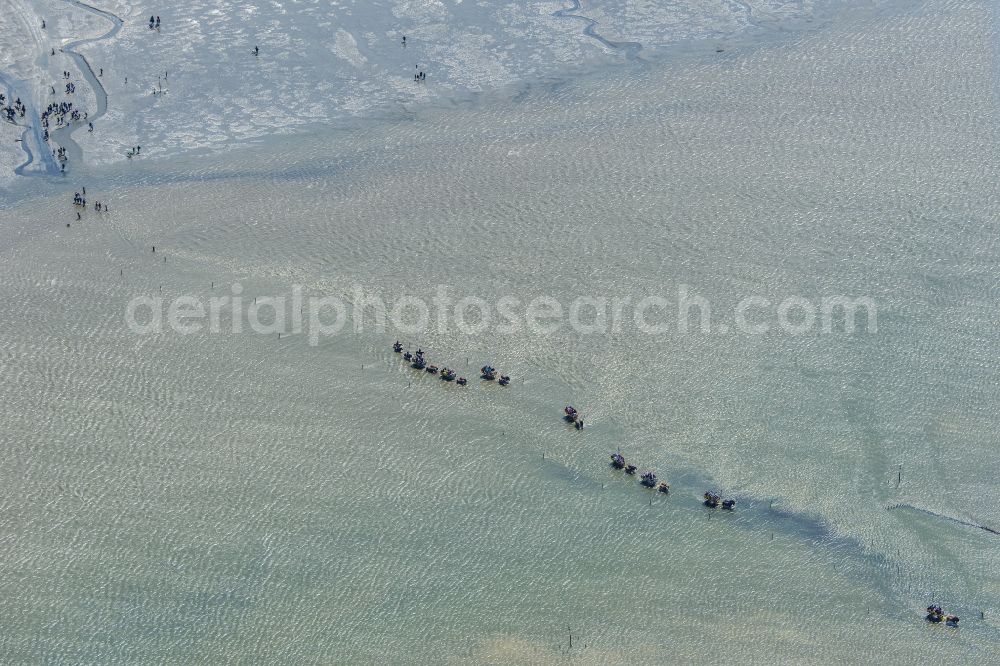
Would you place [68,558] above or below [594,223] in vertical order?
below

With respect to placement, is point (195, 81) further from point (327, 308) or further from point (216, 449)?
point (216, 449)

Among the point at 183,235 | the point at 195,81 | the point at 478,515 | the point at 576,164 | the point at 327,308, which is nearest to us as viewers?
the point at 478,515

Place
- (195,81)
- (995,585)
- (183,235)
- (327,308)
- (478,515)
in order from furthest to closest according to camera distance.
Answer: (195,81) → (183,235) → (327,308) → (478,515) → (995,585)

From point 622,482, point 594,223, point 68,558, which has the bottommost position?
point 68,558

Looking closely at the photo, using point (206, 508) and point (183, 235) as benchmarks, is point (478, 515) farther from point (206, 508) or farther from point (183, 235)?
point (183, 235)

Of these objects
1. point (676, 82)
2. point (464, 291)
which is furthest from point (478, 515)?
point (676, 82)

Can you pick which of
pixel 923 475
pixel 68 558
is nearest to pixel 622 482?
pixel 923 475

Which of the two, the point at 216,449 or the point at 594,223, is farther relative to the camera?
the point at 594,223
